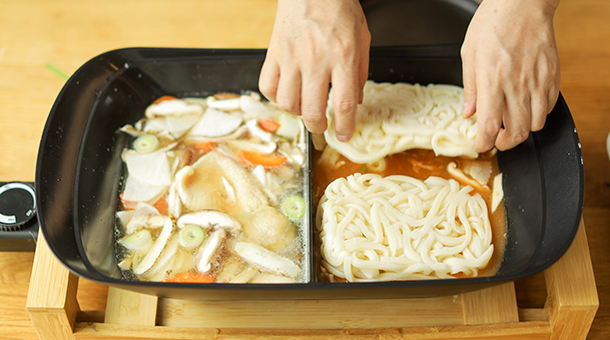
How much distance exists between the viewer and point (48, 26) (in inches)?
118

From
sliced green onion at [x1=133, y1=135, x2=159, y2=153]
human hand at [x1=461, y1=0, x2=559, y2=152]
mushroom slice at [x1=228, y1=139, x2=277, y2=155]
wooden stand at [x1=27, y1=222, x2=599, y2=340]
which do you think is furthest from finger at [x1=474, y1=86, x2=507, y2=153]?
sliced green onion at [x1=133, y1=135, x2=159, y2=153]

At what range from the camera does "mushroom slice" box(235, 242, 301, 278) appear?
73.7 inches

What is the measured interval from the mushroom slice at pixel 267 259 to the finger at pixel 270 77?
63 centimetres

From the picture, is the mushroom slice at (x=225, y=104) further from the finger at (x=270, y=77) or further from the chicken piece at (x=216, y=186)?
the finger at (x=270, y=77)

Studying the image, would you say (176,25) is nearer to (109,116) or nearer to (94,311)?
(109,116)

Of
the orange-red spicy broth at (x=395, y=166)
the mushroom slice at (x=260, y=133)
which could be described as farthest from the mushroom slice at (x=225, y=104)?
the orange-red spicy broth at (x=395, y=166)

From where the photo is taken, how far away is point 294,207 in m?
2.05

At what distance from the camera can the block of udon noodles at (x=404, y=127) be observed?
6.90 feet

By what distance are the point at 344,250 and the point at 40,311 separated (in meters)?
1.16

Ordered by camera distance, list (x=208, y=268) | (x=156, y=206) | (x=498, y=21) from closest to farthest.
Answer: (x=498, y=21) < (x=208, y=268) < (x=156, y=206)

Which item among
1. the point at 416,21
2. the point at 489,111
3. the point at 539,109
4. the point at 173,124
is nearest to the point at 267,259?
the point at 173,124

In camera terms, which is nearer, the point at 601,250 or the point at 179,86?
the point at 601,250

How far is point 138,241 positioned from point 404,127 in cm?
127

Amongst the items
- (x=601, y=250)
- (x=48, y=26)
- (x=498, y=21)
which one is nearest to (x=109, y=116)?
(x=48, y=26)
